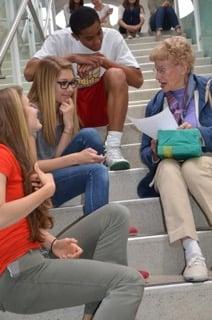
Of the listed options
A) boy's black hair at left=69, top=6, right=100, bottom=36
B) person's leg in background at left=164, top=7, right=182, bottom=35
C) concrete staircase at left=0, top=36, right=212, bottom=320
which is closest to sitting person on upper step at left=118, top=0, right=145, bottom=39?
person's leg in background at left=164, top=7, right=182, bottom=35

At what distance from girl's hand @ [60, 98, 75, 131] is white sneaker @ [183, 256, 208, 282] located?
0.79 metres

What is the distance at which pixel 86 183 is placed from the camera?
2.31m

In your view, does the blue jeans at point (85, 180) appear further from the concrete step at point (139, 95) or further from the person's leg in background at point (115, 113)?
the concrete step at point (139, 95)

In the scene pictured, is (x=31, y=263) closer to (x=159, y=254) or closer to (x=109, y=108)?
(x=159, y=254)

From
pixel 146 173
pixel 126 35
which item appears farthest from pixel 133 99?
pixel 126 35

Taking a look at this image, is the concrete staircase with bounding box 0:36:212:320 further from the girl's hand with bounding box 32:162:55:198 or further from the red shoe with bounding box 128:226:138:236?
the girl's hand with bounding box 32:162:55:198

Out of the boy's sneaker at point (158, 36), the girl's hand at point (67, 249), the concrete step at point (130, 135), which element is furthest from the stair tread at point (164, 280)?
the boy's sneaker at point (158, 36)

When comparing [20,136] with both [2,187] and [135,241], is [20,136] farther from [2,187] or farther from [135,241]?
[135,241]

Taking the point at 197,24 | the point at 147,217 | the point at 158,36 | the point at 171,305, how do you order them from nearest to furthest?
1. the point at 171,305
2. the point at 147,217
3. the point at 197,24
4. the point at 158,36

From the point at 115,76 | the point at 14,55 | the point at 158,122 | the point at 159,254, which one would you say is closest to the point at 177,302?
the point at 159,254

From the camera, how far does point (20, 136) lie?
1.71m

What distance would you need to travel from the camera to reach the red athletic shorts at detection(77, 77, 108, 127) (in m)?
3.18

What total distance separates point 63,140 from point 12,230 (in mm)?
910

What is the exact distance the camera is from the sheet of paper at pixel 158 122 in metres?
2.53
